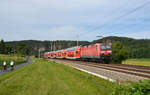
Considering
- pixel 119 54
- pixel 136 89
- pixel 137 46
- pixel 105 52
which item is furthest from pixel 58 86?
pixel 137 46

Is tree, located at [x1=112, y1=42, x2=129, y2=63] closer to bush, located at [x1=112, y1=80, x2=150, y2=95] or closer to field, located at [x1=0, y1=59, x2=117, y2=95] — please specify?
field, located at [x1=0, y1=59, x2=117, y2=95]

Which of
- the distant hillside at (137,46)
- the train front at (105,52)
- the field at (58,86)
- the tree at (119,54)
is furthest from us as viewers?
the distant hillside at (137,46)

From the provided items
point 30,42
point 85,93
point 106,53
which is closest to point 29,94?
point 85,93

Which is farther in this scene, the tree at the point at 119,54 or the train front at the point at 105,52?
the tree at the point at 119,54

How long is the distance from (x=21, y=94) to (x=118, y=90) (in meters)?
4.29

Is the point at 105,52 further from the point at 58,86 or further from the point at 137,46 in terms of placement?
the point at 137,46

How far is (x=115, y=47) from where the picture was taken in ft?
269

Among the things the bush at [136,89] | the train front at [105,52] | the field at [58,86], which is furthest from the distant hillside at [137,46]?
the bush at [136,89]

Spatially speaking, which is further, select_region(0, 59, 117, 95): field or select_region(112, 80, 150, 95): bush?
select_region(0, 59, 117, 95): field

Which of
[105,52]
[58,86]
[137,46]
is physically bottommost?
[58,86]

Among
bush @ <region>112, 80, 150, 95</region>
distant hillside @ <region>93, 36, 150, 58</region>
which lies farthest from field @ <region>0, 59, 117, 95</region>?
distant hillside @ <region>93, 36, 150, 58</region>

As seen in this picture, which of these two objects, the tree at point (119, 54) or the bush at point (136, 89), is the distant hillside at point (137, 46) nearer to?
the tree at point (119, 54)

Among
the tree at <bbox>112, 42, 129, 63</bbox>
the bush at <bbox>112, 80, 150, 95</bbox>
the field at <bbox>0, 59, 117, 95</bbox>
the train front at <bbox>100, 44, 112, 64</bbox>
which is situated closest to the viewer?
the bush at <bbox>112, 80, 150, 95</bbox>

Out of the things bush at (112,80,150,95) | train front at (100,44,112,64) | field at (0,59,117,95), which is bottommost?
field at (0,59,117,95)
